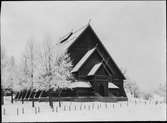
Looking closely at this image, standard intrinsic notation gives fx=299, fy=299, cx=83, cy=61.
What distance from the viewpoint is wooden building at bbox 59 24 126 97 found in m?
41.5

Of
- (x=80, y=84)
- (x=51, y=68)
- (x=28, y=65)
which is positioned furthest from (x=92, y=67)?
(x=51, y=68)

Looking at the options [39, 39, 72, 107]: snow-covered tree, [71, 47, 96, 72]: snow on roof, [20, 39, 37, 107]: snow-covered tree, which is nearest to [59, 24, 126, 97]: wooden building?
[71, 47, 96, 72]: snow on roof

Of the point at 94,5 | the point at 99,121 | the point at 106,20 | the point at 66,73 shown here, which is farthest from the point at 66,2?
the point at 99,121

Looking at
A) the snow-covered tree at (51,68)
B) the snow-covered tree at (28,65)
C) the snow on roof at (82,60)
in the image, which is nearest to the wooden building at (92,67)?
the snow on roof at (82,60)

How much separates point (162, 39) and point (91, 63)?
13.0 m

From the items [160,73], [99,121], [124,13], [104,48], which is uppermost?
[124,13]

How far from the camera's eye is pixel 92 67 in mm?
43812

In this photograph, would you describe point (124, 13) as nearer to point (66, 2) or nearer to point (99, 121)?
point (66, 2)

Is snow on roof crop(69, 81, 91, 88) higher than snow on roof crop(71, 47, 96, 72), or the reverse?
snow on roof crop(71, 47, 96, 72)

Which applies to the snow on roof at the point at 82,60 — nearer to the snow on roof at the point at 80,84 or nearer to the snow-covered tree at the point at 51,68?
the snow on roof at the point at 80,84

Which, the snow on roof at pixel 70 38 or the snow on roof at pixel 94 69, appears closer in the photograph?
the snow on roof at pixel 94 69

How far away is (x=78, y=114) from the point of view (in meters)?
26.6

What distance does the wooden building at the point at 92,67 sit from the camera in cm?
4150

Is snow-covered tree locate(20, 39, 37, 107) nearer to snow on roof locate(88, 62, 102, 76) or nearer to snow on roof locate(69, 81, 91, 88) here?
snow on roof locate(69, 81, 91, 88)
